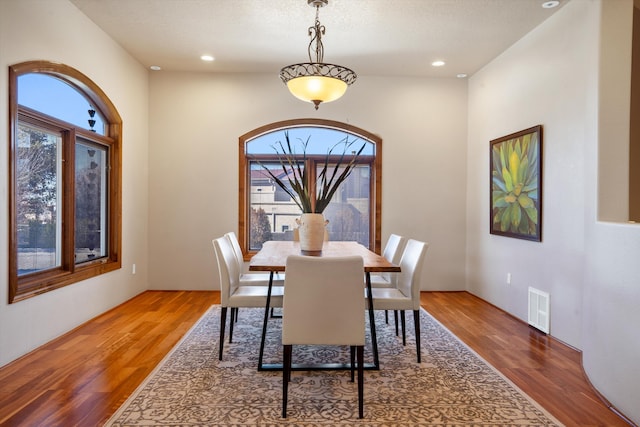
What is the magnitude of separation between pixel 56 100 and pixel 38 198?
0.88 meters

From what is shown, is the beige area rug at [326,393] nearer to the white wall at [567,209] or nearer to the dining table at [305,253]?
the dining table at [305,253]

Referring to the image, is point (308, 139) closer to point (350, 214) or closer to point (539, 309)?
point (350, 214)

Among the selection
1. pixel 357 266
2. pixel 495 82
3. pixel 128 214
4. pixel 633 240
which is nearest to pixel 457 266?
pixel 495 82

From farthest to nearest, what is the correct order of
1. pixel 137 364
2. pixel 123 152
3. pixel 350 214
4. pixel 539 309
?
1. pixel 350 214
2. pixel 123 152
3. pixel 539 309
4. pixel 137 364

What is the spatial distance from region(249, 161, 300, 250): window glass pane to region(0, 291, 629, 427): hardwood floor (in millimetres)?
1382

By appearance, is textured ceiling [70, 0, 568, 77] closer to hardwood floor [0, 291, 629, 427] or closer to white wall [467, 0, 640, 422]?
white wall [467, 0, 640, 422]

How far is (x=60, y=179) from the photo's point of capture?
11.8 feet

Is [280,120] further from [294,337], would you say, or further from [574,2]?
[294,337]

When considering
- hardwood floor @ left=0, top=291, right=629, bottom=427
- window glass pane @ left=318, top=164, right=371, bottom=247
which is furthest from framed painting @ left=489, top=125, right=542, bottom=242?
window glass pane @ left=318, top=164, right=371, bottom=247

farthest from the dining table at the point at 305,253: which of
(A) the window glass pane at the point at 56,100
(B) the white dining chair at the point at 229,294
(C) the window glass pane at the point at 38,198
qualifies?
(A) the window glass pane at the point at 56,100

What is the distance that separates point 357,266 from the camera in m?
2.17

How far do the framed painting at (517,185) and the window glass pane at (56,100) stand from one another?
169 inches

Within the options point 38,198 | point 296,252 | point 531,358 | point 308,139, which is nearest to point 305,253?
point 296,252

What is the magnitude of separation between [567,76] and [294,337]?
10.3 ft
